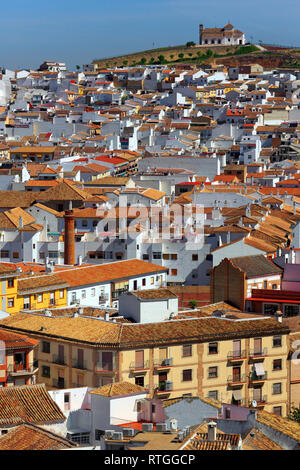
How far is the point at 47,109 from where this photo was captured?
3730 inches

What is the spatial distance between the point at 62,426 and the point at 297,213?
32059 millimetres

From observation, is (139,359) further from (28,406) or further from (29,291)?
(29,291)

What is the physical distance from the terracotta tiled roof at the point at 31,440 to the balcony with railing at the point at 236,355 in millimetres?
9374

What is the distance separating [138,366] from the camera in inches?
958

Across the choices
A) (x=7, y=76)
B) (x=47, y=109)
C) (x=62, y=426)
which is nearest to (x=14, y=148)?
(x=47, y=109)

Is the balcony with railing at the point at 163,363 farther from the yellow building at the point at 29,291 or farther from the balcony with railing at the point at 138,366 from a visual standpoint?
the yellow building at the point at 29,291

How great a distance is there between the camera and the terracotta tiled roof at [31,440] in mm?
15625

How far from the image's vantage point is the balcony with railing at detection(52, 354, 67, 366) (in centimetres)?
2467

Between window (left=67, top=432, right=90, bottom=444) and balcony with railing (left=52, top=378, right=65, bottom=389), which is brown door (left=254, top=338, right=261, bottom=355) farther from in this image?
window (left=67, top=432, right=90, bottom=444)

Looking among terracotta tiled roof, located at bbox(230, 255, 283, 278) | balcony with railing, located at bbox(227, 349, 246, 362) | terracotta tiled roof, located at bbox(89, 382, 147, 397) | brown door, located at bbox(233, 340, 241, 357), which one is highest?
terracotta tiled roof, located at bbox(230, 255, 283, 278)

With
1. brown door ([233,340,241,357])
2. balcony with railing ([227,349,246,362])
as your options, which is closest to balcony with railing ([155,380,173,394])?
balcony with railing ([227,349,246,362])

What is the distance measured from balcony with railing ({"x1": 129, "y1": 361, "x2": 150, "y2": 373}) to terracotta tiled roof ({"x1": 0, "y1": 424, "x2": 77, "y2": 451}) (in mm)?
7387

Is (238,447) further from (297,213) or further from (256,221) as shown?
(297,213)

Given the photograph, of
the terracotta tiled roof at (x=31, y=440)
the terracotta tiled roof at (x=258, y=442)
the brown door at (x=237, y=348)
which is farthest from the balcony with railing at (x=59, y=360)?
the terracotta tiled roof at (x=258, y=442)
